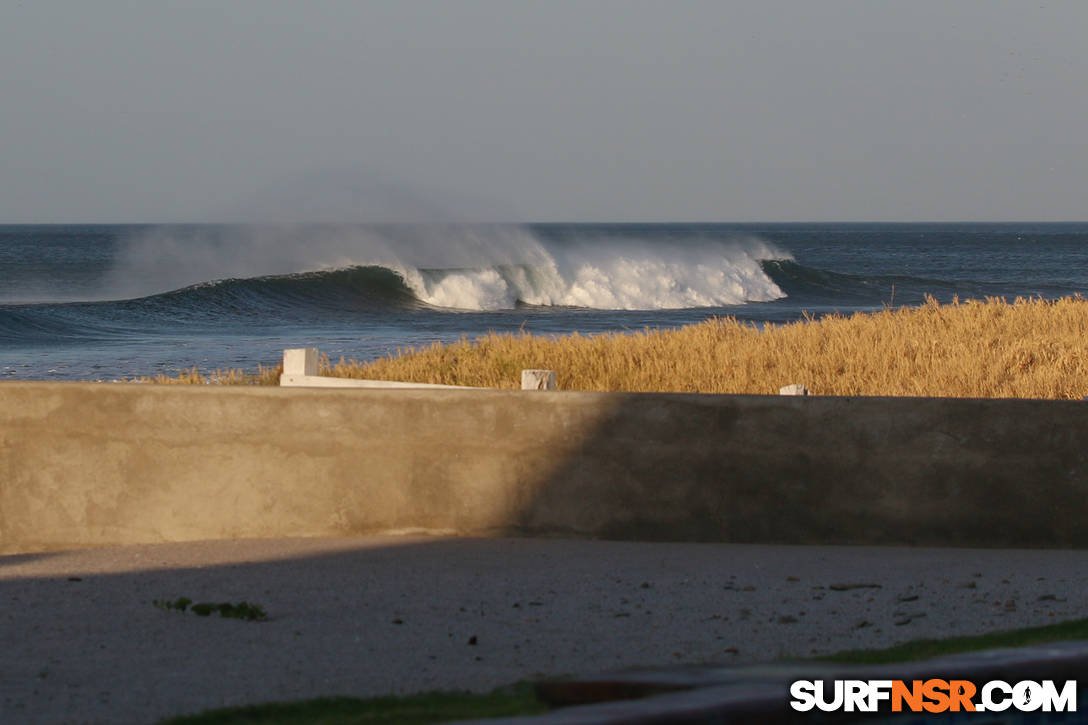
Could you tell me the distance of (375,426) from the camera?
7.46 meters

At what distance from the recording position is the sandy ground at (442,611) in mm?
4641

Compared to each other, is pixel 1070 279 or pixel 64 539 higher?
pixel 1070 279

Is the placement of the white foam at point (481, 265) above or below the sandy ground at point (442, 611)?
above

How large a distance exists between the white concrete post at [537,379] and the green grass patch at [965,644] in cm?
423

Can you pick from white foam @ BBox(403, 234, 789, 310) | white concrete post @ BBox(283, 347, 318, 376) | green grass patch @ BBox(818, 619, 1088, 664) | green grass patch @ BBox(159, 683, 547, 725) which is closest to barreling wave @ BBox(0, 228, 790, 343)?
white foam @ BBox(403, 234, 789, 310)

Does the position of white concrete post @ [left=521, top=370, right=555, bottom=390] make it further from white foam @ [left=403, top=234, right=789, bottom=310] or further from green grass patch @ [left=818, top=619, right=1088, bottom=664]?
white foam @ [left=403, top=234, right=789, bottom=310]

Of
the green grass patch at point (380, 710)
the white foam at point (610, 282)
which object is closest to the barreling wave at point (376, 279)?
the white foam at point (610, 282)

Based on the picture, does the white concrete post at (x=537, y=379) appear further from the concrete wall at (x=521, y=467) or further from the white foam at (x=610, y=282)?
the white foam at (x=610, y=282)

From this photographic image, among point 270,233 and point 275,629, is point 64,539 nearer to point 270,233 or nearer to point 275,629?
point 275,629

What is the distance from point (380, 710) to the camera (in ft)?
12.8

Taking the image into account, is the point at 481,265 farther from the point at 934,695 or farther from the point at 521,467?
the point at 934,695

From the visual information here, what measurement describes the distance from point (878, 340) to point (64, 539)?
11895 mm

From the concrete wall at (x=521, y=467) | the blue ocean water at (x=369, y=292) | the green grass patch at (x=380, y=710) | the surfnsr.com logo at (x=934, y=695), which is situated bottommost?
the green grass patch at (x=380, y=710)

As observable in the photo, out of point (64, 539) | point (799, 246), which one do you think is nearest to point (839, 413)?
point (64, 539)
